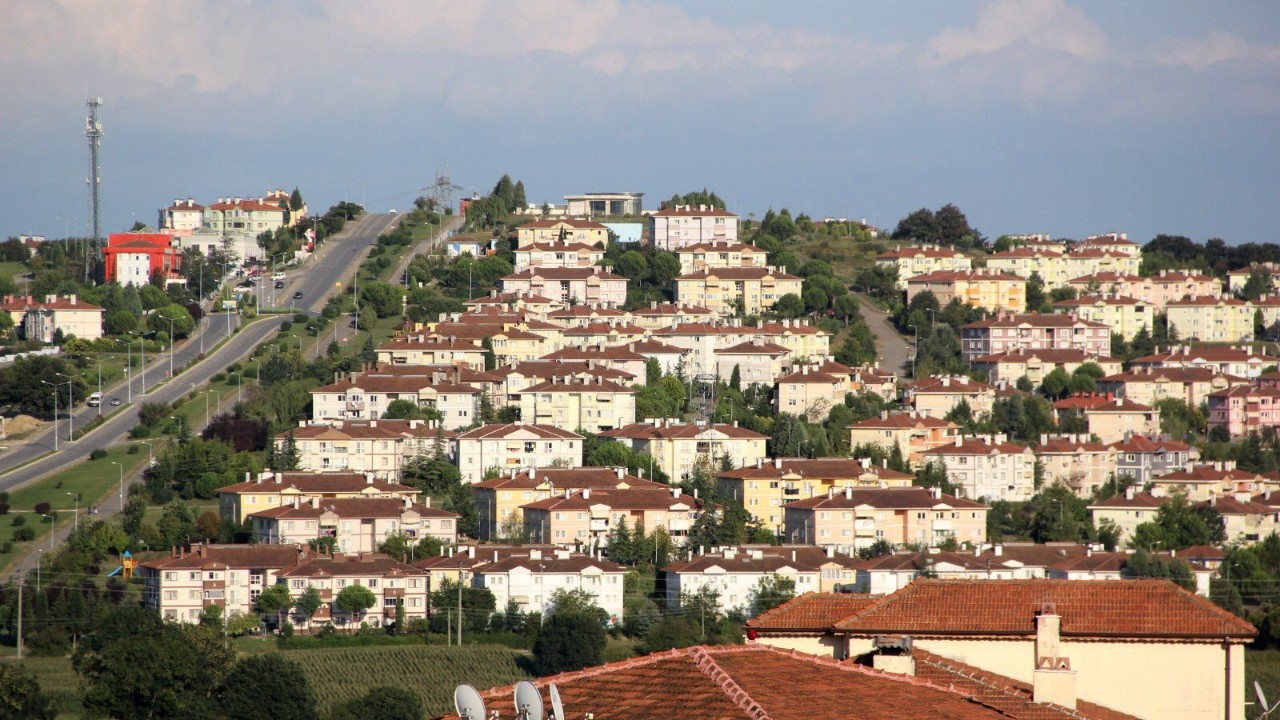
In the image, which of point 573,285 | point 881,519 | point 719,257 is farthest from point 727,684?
point 719,257

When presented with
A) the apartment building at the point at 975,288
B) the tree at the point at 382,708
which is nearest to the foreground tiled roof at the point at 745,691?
the tree at the point at 382,708

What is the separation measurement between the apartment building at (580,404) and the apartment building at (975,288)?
25.5 metres

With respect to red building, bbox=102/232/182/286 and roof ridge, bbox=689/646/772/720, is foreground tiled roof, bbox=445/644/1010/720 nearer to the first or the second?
roof ridge, bbox=689/646/772/720

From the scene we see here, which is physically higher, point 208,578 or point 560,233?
point 560,233

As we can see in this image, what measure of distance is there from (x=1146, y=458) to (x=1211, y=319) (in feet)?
91.8

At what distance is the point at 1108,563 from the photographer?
56688 mm

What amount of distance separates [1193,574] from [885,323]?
122 feet

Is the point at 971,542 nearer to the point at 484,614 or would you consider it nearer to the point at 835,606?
the point at 484,614

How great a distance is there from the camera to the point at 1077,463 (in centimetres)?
7344

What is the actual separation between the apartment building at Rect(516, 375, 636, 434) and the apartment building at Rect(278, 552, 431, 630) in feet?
58.8

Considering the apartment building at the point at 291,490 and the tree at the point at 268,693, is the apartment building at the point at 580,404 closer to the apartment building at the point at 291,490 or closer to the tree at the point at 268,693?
the apartment building at the point at 291,490

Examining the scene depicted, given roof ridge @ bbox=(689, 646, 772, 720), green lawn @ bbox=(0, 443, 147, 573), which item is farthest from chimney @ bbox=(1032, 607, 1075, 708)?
green lawn @ bbox=(0, 443, 147, 573)

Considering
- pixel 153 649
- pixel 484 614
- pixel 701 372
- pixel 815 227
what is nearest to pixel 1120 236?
pixel 815 227

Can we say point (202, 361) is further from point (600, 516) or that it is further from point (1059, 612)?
point (1059, 612)
